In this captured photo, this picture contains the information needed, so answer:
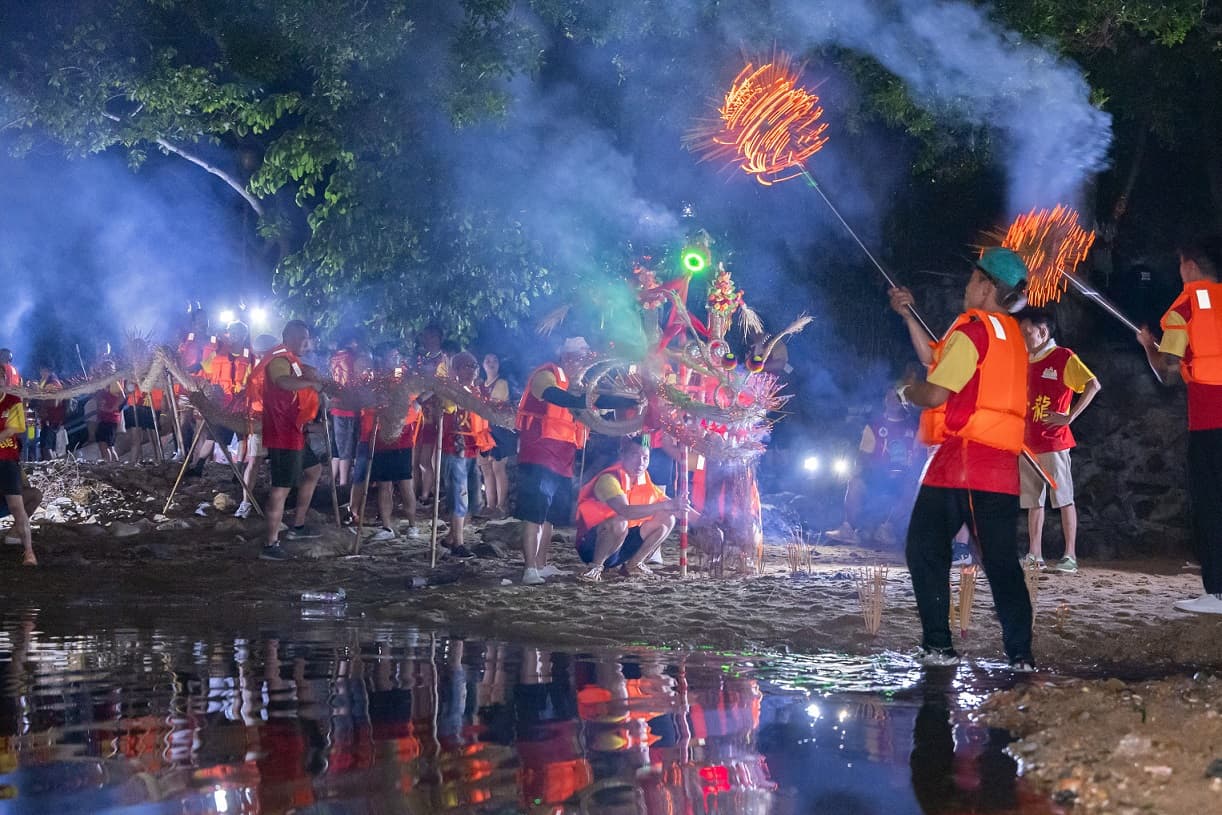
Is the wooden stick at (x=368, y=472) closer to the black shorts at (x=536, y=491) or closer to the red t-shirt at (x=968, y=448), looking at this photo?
the black shorts at (x=536, y=491)

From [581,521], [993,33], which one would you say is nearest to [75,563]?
[581,521]

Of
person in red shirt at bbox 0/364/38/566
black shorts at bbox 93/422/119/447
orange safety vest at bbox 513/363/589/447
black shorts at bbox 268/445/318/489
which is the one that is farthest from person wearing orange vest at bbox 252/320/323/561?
black shorts at bbox 93/422/119/447

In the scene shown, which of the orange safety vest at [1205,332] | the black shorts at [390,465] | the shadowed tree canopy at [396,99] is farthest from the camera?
the shadowed tree canopy at [396,99]

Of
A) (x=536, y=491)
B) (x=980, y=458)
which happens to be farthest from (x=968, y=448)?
(x=536, y=491)

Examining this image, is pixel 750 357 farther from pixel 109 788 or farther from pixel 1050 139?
pixel 109 788

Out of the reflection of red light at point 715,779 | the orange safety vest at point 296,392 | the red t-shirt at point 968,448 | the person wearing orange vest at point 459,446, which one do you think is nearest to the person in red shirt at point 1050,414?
Result: the red t-shirt at point 968,448

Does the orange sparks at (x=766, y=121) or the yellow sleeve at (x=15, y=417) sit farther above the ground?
the orange sparks at (x=766, y=121)

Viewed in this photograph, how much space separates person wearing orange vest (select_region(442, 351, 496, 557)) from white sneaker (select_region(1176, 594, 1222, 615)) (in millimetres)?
6225

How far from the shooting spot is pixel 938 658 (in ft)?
20.2

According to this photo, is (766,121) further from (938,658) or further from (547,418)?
(938,658)

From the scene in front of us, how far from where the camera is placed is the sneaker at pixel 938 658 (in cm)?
613

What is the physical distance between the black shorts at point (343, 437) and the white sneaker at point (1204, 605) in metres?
10.1

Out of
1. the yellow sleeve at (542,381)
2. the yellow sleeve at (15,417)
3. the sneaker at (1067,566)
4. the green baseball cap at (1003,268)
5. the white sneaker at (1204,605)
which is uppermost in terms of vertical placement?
the green baseball cap at (1003,268)

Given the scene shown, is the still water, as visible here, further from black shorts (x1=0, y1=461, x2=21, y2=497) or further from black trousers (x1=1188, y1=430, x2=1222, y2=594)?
black shorts (x1=0, y1=461, x2=21, y2=497)
